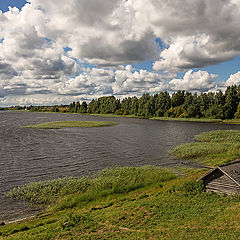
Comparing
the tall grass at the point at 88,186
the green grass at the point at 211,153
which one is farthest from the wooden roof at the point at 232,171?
the green grass at the point at 211,153

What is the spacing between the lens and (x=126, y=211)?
57.4 ft

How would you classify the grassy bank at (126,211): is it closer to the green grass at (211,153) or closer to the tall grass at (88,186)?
the tall grass at (88,186)

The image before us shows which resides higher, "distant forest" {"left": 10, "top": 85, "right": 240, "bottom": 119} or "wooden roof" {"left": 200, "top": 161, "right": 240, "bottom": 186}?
"distant forest" {"left": 10, "top": 85, "right": 240, "bottom": 119}

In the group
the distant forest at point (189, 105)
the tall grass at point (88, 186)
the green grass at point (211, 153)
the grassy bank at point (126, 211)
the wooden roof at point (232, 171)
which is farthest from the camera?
the distant forest at point (189, 105)

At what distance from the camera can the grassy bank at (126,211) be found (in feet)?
45.3

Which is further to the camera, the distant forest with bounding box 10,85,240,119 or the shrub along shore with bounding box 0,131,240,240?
the distant forest with bounding box 10,85,240,119

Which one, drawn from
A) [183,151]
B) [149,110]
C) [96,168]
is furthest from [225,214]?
[149,110]

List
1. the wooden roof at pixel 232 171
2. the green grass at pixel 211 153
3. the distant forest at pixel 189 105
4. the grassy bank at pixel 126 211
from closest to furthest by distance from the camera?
the grassy bank at pixel 126 211
the wooden roof at pixel 232 171
the green grass at pixel 211 153
the distant forest at pixel 189 105

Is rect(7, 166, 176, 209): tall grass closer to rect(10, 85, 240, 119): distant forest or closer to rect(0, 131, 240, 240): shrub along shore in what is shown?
rect(0, 131, 240, 240): shrub along shore

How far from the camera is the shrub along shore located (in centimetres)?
1385

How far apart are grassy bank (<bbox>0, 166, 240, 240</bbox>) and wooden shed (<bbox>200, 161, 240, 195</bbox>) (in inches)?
30.9

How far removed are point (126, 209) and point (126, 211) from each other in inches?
17.9

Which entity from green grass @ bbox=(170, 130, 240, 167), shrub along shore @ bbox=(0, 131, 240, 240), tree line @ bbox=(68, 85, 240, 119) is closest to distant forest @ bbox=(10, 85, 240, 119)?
tree line @ bbox=(68, 85, 240, 119)

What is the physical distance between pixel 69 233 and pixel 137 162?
74.5 feet
